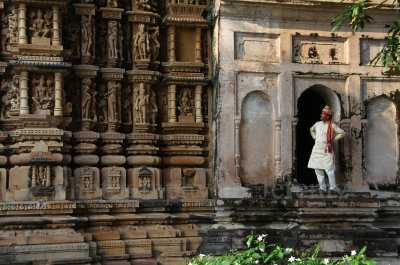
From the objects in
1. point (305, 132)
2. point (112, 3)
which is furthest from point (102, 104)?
point (305, 132)

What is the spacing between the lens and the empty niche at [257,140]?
12.7m

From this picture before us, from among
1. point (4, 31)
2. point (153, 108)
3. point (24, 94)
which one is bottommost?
point (153, 108)

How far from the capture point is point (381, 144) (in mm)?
13461

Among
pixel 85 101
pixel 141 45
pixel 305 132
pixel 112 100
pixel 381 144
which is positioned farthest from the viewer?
pixel 305 132

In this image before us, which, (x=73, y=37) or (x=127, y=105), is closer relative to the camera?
(x=73, y=37)

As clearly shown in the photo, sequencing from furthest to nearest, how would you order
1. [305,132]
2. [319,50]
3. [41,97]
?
[305,132], [319,50], [41,97]

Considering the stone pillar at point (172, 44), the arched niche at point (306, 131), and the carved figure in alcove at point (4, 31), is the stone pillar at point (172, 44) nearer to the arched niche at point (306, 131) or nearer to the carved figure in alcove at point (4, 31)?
the carved figure in alcove at point (4, 31)

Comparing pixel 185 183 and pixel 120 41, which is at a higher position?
pixel 120 41

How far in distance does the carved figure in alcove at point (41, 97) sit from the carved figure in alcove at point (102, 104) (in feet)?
3.55

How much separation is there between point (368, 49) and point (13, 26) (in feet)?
24.4

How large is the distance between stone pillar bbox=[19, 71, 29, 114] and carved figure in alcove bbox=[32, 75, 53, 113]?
165 millimetres

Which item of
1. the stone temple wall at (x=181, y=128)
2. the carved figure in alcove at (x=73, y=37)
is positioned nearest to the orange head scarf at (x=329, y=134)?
the stone temple wall at (x=181, y=128)

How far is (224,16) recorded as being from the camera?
12.7 meters

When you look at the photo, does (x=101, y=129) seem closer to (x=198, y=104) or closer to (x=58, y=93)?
(x=58, y=93)
